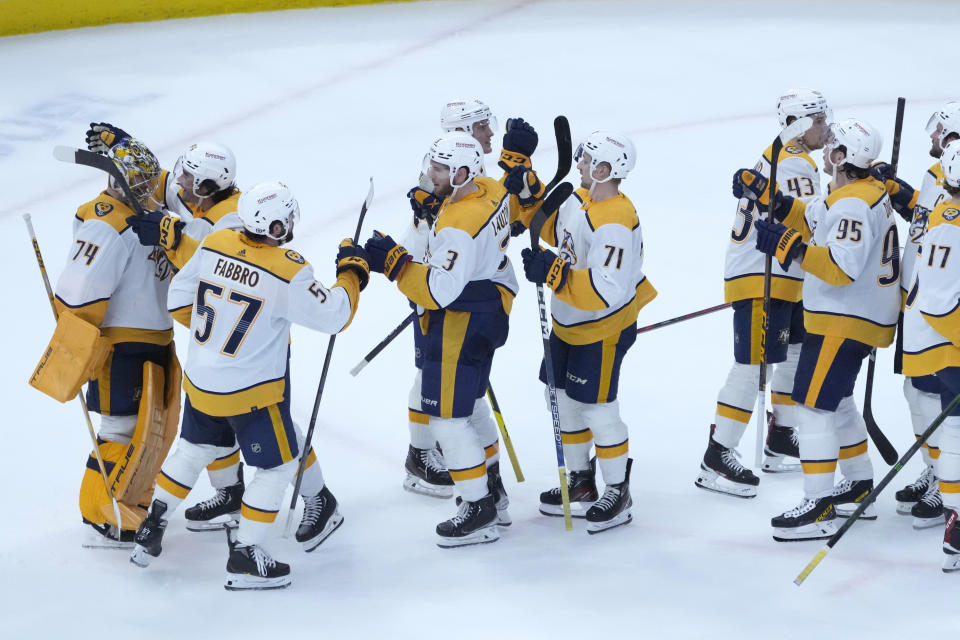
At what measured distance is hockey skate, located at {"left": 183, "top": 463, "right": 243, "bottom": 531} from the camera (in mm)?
3916

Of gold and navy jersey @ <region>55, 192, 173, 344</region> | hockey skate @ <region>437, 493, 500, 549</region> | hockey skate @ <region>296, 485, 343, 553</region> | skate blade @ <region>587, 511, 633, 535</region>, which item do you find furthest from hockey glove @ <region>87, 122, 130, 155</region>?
skate blade @ <region>587, 511, 633, 535</region>

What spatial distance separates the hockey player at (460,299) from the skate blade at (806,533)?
0.86 meters

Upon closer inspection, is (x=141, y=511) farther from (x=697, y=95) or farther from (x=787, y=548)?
(x=697, y=95)

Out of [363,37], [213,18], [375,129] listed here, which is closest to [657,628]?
[375,129]

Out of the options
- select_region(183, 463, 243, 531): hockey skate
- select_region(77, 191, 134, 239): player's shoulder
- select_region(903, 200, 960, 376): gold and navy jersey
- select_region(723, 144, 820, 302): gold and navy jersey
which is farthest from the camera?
select_region(723, 144, 820, 302): gold and navy jersey

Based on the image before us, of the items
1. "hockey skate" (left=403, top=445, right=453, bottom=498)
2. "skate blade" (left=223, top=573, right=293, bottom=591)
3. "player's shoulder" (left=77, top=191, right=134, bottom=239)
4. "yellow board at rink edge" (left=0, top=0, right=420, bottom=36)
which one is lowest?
"skate blade" (left=223, top=573, right=293, bottom=591)

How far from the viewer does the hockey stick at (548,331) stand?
3717 mm

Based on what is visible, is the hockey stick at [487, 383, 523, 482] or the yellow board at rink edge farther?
the yellow board at rink edge

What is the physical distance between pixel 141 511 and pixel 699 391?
220cm

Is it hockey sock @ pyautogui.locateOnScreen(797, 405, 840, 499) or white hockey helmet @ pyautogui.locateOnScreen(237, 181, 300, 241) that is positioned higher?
white hockey helmet @ pyautogui.locateOnScreen(237, 181, 300, 241)

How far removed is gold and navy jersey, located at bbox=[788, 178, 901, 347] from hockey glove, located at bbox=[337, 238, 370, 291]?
1.27 metres

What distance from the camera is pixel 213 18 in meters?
8.37

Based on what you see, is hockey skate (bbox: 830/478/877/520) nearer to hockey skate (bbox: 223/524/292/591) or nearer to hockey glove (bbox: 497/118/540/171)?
hockey glove (bbox: 497/118/540/171)

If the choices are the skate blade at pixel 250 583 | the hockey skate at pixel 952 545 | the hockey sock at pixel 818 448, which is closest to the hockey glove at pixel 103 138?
the skate blade at pixel 250 583
